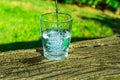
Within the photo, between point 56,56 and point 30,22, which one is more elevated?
point 56,56

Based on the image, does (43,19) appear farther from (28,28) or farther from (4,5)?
(4,5)

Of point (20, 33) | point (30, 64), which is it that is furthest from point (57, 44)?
point (20, 33)

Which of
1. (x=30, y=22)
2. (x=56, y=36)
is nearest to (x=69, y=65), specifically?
(x=56, y=36)

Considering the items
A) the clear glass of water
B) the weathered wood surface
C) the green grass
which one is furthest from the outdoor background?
the clear glass of water

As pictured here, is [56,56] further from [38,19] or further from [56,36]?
[38,19]

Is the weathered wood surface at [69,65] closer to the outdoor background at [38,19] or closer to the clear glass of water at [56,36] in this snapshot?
the clear glass of water at [56,36]

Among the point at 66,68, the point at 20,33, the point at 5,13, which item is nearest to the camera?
the point at 66,68

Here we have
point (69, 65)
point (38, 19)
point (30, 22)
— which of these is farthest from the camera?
point (38, 19)
